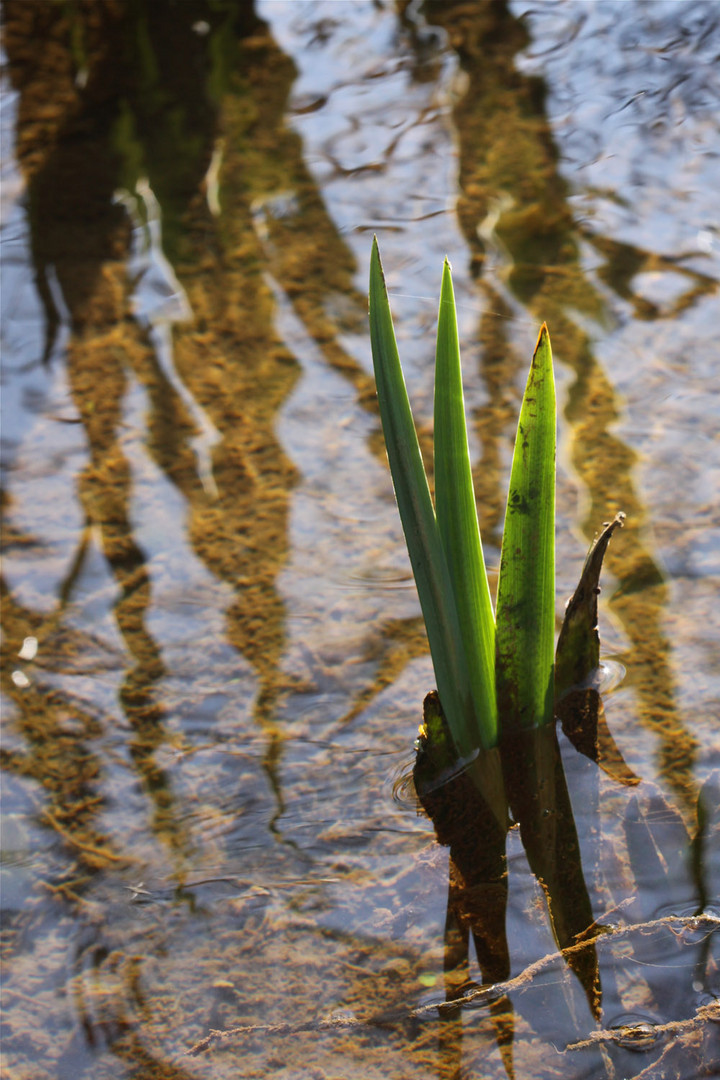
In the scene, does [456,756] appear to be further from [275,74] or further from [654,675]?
[275,74]

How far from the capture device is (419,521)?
1.17 meters

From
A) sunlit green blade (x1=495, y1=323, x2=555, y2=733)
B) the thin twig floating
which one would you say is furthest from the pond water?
sunlit green blade (x1=495, y1=323, x2=555, y2=733)

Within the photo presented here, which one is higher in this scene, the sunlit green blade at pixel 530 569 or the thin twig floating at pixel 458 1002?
the sunlit green blade at pixel 530 569

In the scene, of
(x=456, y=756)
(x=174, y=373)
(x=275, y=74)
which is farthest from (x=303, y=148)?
(x=456, y=756)

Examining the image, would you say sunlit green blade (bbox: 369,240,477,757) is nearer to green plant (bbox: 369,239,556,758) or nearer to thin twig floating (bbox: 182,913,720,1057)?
green plant (bbox: 369,239,556,758)

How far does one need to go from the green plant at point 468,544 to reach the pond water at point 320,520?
0.61 ft

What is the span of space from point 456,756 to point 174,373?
123 centimetres

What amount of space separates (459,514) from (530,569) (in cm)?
13

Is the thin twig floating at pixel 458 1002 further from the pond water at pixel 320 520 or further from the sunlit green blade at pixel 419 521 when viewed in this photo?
the sunlit green blade at pixel 419 521

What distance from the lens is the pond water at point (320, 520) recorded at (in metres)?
1.21

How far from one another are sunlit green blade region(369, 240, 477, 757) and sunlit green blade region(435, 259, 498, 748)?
0.6 inches

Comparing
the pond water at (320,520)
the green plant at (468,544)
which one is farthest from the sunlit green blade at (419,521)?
the pond water at (320,520)

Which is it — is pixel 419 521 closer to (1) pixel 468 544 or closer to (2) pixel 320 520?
(1) pixel 468 544

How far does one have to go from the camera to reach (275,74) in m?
3.38
